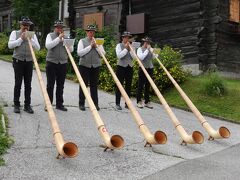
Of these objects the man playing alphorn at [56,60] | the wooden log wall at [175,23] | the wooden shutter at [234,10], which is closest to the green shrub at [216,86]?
the wooden log wall at [175,23]

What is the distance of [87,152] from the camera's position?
6.70 meters

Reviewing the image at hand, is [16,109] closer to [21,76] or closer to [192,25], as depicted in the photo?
[21,76]

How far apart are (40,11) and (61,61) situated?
14748 millimetres

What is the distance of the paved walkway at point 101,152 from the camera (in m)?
5.87

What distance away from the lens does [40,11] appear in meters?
23.4

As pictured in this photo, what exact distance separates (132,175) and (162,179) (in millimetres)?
375

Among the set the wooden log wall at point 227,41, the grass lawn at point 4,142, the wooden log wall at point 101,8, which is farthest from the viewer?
the wooden log wall at point 101,8

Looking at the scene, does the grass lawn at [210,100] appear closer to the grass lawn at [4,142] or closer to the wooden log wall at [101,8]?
the grass lawn at [4,142]

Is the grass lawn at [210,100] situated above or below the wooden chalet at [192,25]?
below

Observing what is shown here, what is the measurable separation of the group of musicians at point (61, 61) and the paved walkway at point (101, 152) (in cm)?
43

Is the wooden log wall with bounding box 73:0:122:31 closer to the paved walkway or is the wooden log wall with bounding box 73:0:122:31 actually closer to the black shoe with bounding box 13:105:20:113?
the paved walkway

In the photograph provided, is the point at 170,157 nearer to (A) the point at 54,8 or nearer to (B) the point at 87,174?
(B) the point at 87,174

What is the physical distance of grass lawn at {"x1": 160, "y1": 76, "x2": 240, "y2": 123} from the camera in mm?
11156

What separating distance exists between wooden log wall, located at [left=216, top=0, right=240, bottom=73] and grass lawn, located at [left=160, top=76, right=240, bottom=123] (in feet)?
8.79
